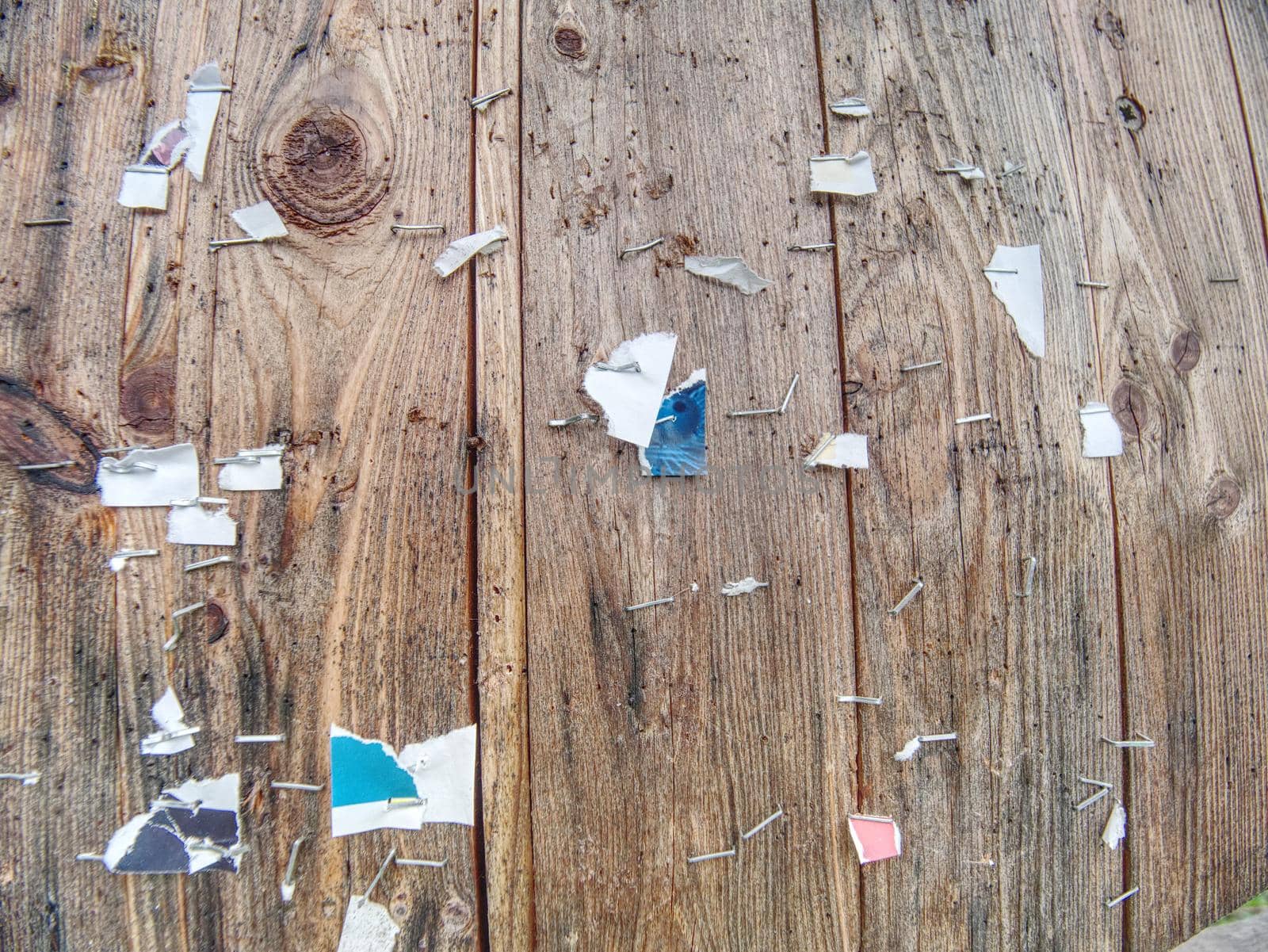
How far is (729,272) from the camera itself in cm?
94

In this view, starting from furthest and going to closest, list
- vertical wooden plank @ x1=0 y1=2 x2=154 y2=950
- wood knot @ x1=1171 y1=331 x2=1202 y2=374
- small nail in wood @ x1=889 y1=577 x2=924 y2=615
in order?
wood knot @ x1=1171 y1=331 x2=1202 y2=374 → small nail in wood @ x1=889 y1=577 x2=924 y2=615 → vertical wooden plank @ x1=0 y1=2 x2=154 y2=950

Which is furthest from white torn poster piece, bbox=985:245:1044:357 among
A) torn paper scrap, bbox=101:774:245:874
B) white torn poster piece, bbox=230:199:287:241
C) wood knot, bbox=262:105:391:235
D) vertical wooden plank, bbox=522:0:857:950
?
torn paper scrap, bbox=101:774:245:874

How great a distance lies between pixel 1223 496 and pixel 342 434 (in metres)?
1.24

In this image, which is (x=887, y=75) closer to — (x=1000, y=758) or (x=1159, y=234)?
(x=1159, y=234)

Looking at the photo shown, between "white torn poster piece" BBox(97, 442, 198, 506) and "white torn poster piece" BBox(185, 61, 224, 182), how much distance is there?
1.18 feet

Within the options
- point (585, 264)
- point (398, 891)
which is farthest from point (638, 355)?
point (398, 891)

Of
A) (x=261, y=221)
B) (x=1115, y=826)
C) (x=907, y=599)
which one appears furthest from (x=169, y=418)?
(x=1115, y=826)

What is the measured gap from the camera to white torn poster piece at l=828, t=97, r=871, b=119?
38.3 inches

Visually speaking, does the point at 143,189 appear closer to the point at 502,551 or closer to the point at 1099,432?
the point at 502,551

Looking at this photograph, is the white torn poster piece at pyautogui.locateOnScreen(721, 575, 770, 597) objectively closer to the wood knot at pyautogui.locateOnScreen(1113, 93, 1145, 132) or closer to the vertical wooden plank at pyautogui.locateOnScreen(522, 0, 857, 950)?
the vertical wooden plank at pyautogui.locateOnScreen(522, 0, 857, 950)

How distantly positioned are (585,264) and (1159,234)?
86cm

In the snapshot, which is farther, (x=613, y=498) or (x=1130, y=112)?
(x=1130, y=112)

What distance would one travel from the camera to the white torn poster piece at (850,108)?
3.19ft

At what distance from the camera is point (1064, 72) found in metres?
1.04
